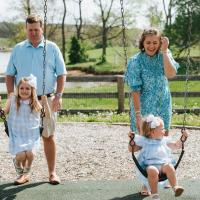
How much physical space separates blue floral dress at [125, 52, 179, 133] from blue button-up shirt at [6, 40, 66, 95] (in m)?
0.73

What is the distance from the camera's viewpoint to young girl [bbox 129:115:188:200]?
3.96m

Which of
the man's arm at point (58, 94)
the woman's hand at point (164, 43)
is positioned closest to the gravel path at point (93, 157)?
the man's arm at point (58, 94)

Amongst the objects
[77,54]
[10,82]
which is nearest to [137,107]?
[10,82]

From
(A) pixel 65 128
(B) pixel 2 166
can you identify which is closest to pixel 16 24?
(A) pixel 65 128

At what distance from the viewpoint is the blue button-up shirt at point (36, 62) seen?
15.0 feet

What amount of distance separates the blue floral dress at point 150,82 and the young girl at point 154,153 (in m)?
0.23

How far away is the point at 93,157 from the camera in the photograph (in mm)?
6836

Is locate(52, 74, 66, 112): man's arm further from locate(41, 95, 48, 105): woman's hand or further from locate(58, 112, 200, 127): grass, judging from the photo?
locate(58, 112, 200, 127): grass

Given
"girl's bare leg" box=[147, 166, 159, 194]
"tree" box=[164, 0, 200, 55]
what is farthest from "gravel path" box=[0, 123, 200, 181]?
"tree" box=[164, 0, 200, 55]

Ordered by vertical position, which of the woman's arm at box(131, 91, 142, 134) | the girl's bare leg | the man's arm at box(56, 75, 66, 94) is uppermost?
the man's arm at box(56, 75, 66, 94)

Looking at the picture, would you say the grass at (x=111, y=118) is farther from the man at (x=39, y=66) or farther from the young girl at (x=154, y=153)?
the young girl at (x=154, y=153)

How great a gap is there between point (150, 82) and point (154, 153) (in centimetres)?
58

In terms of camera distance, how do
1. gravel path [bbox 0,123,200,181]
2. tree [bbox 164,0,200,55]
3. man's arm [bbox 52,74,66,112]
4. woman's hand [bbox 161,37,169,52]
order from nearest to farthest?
Answer: woman's hand [bbox 161,37,169,52] < man's arm [bbox 52,74,66,112] < gravel path [bbox 0,123,200,181] < tree [bbox 164,0,200,55]

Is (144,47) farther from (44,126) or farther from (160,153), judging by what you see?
(44,126)
